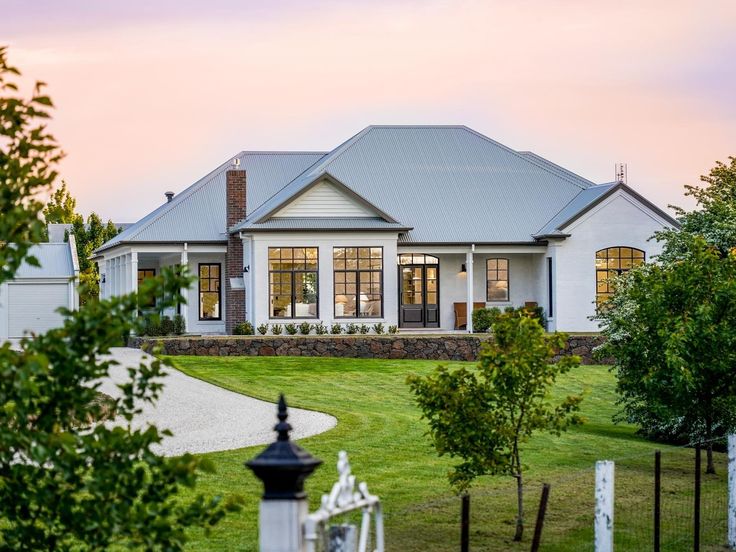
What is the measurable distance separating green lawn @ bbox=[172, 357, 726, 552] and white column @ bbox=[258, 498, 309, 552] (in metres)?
7.03

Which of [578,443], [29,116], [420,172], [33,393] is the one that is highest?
[420,172]

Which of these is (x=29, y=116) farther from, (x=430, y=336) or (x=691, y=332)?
(x=430, y=336)

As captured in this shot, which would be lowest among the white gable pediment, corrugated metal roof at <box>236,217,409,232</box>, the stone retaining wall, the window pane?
the stone retaining wall

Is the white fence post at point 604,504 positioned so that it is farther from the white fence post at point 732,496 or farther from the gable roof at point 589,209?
the gable roof at point 589,209

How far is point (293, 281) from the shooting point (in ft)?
120

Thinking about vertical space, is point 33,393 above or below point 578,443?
above

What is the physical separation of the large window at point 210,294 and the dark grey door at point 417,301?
19.7ft

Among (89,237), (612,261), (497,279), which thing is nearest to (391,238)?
Answer: (497,279)

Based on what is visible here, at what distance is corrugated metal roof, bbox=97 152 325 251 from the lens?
39.1 metres

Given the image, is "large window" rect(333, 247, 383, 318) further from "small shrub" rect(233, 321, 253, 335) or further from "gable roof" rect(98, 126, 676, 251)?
"small shrub" rect(233, 321, 253, 335)

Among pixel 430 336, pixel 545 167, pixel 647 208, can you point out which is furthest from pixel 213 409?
pixel 545 167

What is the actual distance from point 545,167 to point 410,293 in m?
7.86

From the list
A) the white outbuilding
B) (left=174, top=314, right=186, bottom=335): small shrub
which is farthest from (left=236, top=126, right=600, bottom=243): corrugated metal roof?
the white outbuilding

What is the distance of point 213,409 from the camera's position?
74.3 feet
